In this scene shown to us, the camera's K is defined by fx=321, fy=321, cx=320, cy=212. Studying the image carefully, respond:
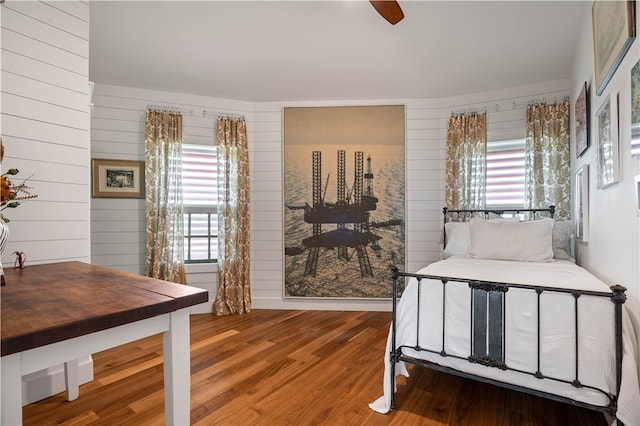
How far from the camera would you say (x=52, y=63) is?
2.02 meters

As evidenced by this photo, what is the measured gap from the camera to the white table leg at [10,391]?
69 centimetres

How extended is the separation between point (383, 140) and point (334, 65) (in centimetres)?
115

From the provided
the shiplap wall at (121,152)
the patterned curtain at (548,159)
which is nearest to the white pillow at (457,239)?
the patterned curtain at (548,159)

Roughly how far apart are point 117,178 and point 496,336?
3.77 metres

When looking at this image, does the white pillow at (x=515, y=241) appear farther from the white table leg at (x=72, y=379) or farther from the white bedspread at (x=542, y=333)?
the white table leg at (x=72, y=379)

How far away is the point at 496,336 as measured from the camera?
1646 mm

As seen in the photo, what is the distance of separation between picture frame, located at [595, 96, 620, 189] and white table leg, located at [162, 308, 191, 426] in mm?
2000

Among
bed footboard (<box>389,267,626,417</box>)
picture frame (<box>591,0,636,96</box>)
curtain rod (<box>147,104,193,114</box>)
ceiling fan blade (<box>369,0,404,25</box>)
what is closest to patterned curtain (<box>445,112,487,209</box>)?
picture frame (<box>591,0,636,96</box>)

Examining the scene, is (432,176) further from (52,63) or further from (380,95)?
(52,63)

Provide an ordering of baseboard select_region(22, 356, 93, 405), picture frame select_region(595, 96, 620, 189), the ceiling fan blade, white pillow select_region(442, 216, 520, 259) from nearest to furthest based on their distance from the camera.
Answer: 1. picture frame select_region(595, 96, 620, 189)
2. the ceiling fan blade
3. baseboard select_region(22, 356, 93, 405)
4. white pillow select_region(442, 216, 520, 259)

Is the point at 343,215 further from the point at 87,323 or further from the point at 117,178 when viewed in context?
the point at 87,323

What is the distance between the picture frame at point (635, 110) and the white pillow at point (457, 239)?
1.76 meters

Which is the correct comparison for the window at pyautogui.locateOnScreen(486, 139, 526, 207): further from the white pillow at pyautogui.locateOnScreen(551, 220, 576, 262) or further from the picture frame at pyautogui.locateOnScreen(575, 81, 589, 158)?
the picture frame at pyautogui.locateOnScreen(575, 81, 589, 158)

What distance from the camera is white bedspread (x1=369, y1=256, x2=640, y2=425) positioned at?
1.38 metres
